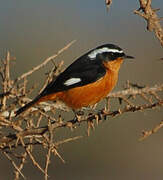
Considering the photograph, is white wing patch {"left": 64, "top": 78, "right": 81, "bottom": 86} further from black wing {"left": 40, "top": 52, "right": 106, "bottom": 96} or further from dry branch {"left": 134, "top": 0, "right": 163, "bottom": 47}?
dry branch {"left": 134, "top": 0, "right": 163, "bottom": 47}

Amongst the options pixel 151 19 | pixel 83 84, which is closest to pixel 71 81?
pixel 83 84

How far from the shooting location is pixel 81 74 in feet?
23.8

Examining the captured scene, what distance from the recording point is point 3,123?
5.04 m

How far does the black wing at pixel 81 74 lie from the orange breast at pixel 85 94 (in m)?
0.06

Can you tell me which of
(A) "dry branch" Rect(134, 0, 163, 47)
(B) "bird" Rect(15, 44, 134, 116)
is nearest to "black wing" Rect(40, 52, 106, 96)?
(B) "bird" Rect(15, 44, 134, 116)

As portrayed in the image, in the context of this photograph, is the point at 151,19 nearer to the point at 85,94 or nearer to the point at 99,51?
the point at 85,94

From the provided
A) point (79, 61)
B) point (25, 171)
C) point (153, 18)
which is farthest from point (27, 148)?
point (25, 171)

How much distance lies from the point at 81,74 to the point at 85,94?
0.33 meters

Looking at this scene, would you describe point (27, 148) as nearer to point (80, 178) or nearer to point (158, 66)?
point (80, 178)

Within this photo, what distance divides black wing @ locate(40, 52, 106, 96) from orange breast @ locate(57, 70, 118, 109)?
0.06m

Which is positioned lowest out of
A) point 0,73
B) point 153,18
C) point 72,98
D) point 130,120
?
point 130,120

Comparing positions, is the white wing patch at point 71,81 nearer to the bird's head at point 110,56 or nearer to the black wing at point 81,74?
the black wing at point 81,74

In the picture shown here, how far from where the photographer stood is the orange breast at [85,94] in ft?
22.9

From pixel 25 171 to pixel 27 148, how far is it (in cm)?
1110
